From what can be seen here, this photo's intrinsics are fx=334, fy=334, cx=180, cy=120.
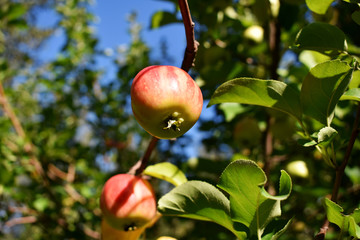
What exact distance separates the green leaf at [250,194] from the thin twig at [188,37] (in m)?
0.24

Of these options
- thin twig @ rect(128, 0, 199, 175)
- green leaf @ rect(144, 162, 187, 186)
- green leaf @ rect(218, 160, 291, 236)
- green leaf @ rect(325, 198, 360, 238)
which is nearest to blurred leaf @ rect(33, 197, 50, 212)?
green leaf @ rect(144, 162, 187, 186)

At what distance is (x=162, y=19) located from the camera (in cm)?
151

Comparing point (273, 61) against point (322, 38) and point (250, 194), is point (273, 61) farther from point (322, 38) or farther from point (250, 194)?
point (250, 194)

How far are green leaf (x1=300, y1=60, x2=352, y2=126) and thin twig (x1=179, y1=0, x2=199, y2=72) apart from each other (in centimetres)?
25

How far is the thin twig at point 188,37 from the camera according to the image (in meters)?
0.61

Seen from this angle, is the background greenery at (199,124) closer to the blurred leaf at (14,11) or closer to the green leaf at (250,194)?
the blurred leaf at (14,11)

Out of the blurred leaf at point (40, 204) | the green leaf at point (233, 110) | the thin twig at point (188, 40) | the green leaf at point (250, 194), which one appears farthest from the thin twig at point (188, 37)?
the blurred leaf at point (40, 204)

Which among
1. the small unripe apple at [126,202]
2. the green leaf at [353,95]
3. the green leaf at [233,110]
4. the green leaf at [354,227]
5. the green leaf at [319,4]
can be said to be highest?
the green leaf at [319,4]

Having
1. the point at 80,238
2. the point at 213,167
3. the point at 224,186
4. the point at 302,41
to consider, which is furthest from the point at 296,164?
the point at 80,238

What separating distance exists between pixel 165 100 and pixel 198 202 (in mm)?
213

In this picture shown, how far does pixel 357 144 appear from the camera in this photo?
4.00 feet

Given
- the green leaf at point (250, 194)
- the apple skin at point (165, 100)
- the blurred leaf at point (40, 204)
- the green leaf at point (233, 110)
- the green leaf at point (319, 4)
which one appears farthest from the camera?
the blurred leaf at point (40, 204)

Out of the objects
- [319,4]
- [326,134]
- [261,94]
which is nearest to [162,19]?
[319,4]

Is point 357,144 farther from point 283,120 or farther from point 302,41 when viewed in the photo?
point 302,41
